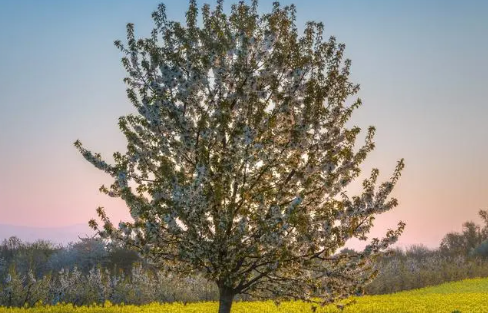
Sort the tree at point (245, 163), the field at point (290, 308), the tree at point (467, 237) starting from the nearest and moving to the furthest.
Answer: the tree at point (245, 163) < the field at point (290, 308) < the tree at point (467, 237)

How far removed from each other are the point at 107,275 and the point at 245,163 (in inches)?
692

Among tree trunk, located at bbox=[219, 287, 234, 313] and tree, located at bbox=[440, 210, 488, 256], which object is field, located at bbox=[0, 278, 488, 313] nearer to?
tree trunk, located at bbox=[219, 287, 234, 313]

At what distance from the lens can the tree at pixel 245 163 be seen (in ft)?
31.9

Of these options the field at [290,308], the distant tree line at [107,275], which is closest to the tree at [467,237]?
the distant tree line at [107,275]

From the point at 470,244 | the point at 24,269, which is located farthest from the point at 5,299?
the point at 470,244

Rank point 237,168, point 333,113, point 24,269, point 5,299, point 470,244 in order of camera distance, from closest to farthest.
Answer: point 237,168
point 333,113
point 5,299
point 24,269
point 470,244

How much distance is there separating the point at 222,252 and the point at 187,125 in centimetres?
258

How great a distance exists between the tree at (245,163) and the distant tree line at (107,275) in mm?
1628

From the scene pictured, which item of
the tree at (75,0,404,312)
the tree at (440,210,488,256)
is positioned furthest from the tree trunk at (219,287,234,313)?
the tree at (440,210,488,256)

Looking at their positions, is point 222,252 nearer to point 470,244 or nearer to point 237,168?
point 237,168

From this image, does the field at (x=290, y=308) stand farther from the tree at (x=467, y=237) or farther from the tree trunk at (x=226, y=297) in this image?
the tree at (x=467, y=237)

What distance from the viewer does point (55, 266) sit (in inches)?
1494

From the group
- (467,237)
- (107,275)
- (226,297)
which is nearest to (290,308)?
(226,297)

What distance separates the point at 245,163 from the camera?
9.73 metres
